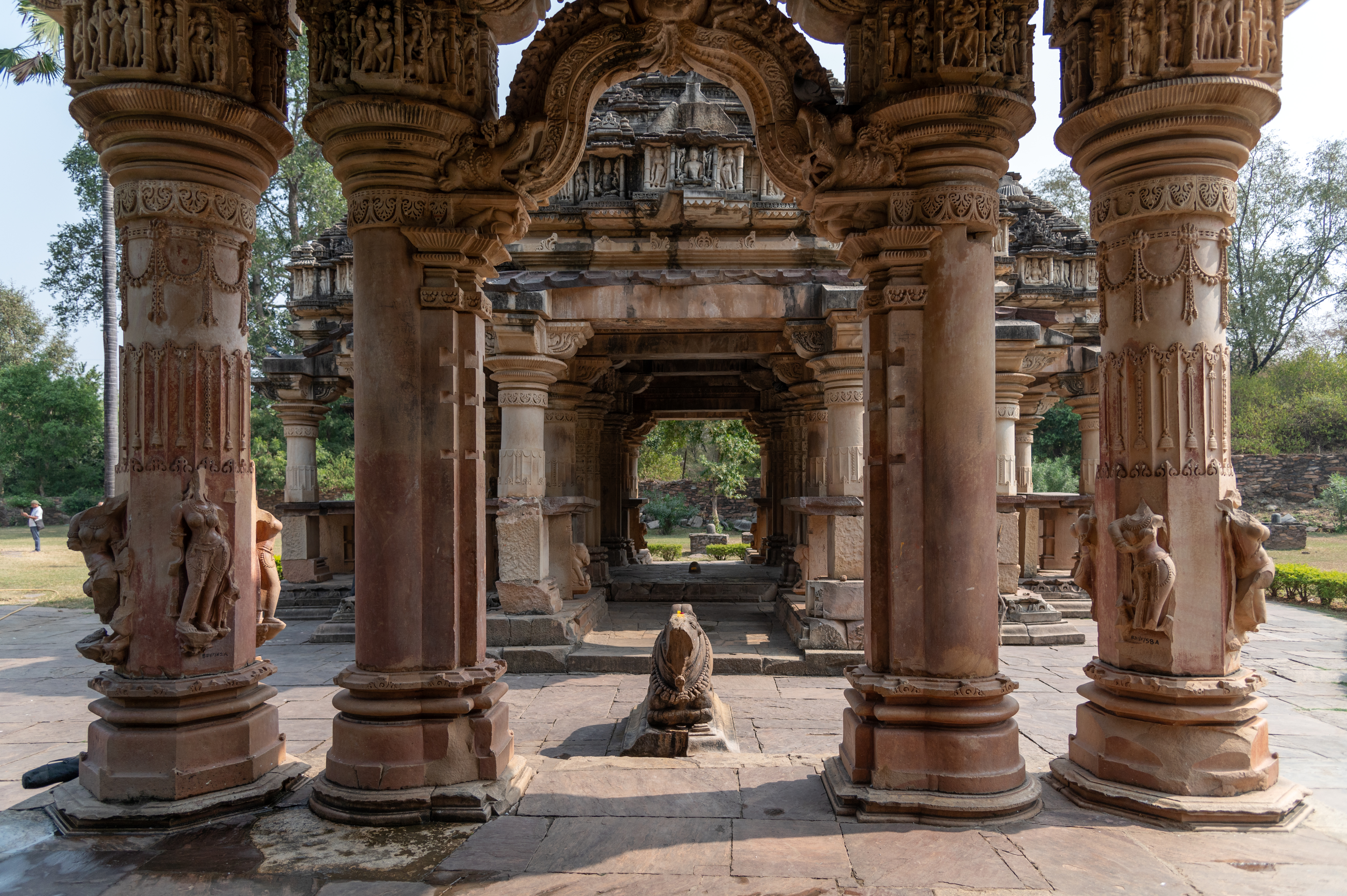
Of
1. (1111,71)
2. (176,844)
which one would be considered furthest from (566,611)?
(1111,71)

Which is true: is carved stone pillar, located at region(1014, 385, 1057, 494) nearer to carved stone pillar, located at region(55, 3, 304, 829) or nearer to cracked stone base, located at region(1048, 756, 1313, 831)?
cracked stone base, located at region(1048, 756, 1313, 831)

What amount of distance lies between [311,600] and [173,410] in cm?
864

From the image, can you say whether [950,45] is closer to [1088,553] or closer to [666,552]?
[1088,553]

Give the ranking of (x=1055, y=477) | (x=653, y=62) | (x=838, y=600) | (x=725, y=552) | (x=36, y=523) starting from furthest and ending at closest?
(x=1055, y=477), (x=725, y=552), (x=36, y=523), (x=838, y=600), (x=653, y=62)

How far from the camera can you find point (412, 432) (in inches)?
159

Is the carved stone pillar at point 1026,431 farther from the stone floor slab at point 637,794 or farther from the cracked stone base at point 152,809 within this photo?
the cracked stone base at point 152,809

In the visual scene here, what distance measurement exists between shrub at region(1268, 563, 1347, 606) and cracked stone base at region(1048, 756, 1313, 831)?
34.3ft

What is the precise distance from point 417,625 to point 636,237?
6245 millimetres

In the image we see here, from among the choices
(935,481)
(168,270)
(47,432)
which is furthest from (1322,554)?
(47,432)

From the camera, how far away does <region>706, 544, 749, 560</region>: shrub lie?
73.0 ft

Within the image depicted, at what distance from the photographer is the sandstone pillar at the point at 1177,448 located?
368cm

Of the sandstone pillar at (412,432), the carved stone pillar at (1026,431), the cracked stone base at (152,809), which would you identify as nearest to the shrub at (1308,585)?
the carved stone pillar at (1026,431)

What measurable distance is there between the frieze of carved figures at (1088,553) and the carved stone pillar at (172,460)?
4.22 metres

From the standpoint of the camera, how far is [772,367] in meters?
10.9
